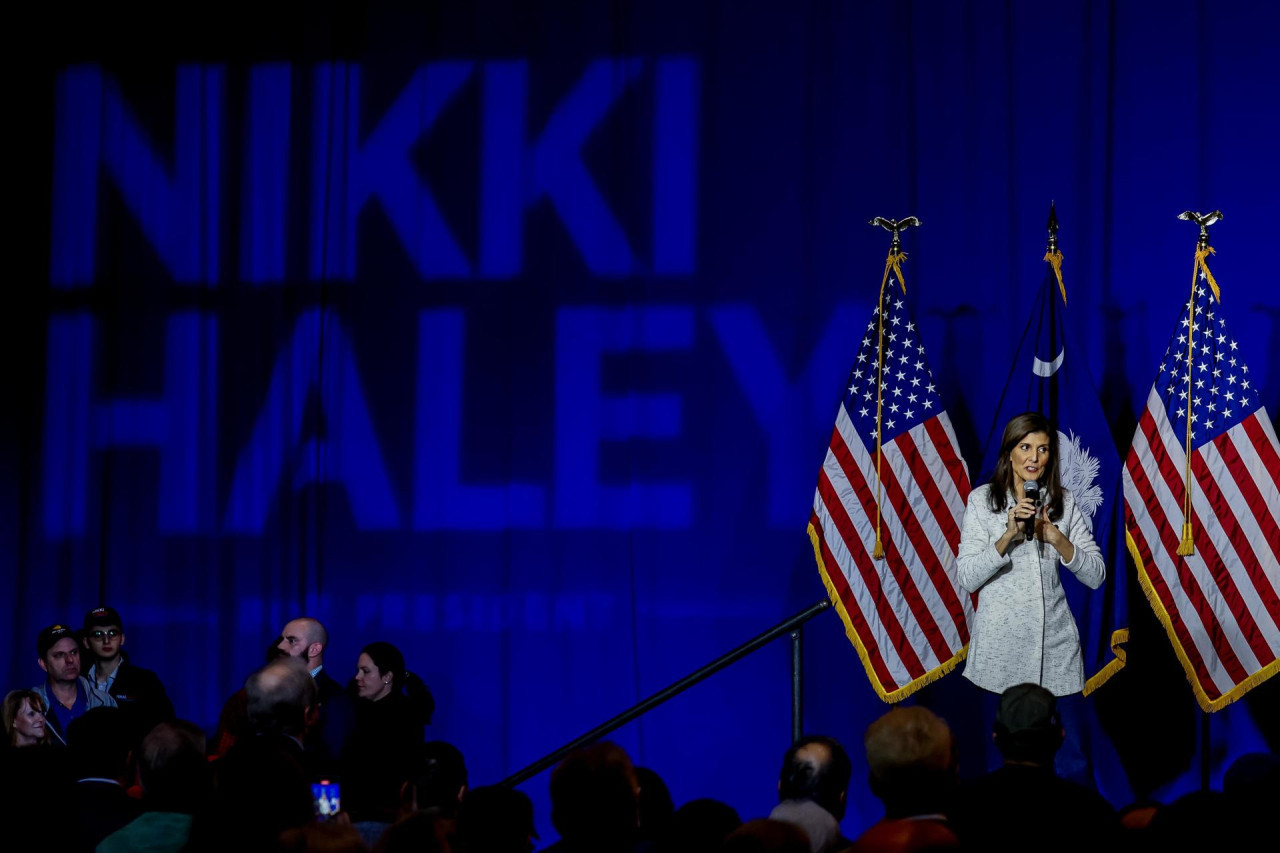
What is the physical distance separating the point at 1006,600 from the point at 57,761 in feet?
10.7

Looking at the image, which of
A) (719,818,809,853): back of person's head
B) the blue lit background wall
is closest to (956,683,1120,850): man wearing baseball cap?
(719,818,809,853): back of person's head

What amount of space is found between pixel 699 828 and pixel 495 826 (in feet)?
1.62

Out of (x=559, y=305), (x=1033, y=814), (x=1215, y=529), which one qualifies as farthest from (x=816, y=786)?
(x=559, y=305)

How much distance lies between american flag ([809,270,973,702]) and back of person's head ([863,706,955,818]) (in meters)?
3.15

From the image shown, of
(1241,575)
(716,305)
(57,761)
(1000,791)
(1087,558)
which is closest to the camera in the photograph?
(1000,791)

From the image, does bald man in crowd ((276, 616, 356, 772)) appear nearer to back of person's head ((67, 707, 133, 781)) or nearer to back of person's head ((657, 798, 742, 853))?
back of person's head ((67, 707, 133, 781))

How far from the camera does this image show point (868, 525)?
245 inches

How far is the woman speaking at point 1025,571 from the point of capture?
524 centimetres

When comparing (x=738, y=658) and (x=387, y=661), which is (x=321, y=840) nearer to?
(x=387, y=661)

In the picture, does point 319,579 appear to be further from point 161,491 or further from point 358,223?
point 358,223

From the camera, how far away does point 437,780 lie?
3500 mm

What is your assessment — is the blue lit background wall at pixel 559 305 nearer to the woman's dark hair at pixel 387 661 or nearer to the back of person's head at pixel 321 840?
the woman's dark hair at pixel 387 661

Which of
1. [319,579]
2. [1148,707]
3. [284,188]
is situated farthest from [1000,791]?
[284,188]

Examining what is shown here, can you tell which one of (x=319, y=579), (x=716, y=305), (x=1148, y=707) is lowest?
(x=1148, y=707)
